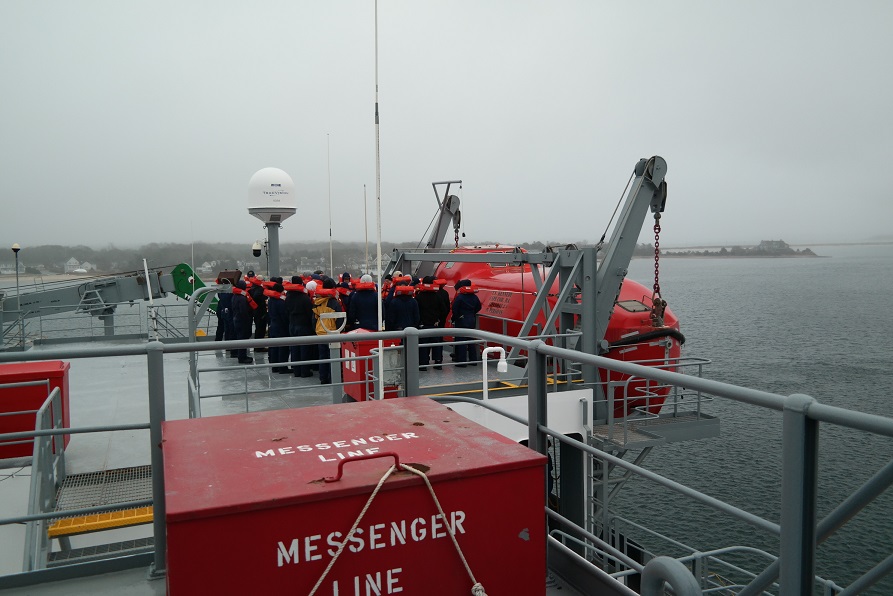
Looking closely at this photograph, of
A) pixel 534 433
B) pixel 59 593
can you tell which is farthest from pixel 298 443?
pixel 59 593

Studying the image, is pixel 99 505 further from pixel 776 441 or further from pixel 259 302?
pixel 776 441

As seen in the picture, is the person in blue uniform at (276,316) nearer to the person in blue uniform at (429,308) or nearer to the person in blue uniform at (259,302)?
the person in blue uniform at (259,302)

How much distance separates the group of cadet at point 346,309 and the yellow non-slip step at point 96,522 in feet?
16.8

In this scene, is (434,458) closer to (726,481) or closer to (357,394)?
(357,394)

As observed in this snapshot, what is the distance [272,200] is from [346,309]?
394cm

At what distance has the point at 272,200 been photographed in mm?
15891

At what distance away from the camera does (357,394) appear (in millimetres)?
11258

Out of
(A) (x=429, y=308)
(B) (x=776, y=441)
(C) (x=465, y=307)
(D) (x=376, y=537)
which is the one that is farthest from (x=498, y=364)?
(B) (x=776, y=441)

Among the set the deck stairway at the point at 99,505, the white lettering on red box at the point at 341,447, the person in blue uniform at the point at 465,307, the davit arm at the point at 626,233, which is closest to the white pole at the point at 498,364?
the white lettering on red box at the point at 341,447

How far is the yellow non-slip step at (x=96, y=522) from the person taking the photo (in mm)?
6250

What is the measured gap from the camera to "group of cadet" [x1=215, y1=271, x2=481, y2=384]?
41.7 ft

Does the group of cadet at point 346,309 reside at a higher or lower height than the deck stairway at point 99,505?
higher

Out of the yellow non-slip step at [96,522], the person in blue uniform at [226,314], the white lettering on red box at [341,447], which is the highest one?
the white lettering on red box at [341,447]

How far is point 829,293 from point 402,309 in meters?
126
